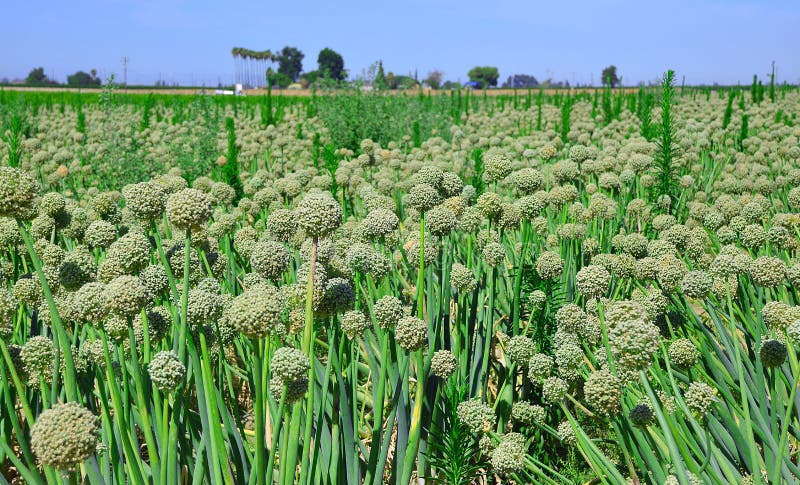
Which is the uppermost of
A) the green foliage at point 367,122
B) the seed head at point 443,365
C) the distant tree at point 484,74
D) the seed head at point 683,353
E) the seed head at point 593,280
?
the distant tree at point 484,74

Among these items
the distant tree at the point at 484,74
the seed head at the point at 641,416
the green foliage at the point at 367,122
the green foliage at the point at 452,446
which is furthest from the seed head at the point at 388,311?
the distant tree at the point at 484,74

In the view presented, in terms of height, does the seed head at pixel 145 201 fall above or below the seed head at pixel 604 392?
above

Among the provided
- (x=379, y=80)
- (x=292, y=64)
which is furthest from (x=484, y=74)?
(x=379, y=80)

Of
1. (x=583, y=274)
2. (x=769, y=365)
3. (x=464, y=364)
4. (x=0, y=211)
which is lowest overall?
(x=464, y=364)

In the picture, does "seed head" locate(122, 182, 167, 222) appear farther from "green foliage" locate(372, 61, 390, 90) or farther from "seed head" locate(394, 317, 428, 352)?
"green foliage" locate(372, 61, 390, 90)

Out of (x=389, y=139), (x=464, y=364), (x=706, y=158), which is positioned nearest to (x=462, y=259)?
(x=464, y=364)

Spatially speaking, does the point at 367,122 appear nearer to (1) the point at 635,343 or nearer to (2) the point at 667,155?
(2) the point at 667,155

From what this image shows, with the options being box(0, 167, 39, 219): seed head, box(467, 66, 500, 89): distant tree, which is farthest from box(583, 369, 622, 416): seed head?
box(467, 66, 500, 89): distant tree

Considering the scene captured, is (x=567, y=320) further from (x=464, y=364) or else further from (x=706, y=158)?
(x=706, y=158)

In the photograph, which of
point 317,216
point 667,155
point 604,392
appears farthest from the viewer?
point 667,155

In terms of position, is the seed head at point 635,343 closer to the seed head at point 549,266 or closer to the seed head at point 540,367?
the seed head at point 540,367

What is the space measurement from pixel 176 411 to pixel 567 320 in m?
1.42

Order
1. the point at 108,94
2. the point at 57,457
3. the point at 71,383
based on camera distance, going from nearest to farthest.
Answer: the point at 57,457 → the point at 71,383 → the point at 108,94

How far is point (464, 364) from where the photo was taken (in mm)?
2656
